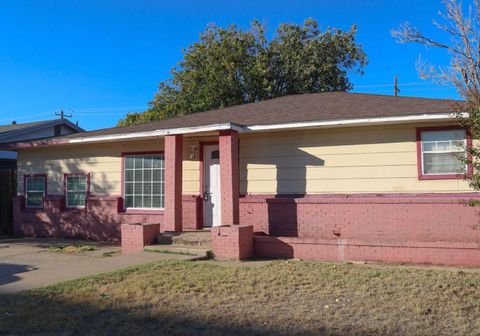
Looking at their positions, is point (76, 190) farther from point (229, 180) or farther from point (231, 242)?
point (231, 242)

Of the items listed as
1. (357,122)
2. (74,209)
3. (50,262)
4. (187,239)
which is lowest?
(50,262)

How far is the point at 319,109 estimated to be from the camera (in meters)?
12.4

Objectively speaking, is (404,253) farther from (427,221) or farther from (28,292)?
(28,292)

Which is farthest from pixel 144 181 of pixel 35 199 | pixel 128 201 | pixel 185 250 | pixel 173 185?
pixel 35 199

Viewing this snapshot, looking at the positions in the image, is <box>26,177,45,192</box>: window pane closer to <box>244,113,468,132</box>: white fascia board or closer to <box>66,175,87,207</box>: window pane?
<box>66,175,87,207</box>: window pane

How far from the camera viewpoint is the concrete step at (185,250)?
10117mm

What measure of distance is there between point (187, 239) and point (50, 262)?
2.88 m

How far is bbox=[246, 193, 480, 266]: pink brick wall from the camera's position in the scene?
9.24 metres

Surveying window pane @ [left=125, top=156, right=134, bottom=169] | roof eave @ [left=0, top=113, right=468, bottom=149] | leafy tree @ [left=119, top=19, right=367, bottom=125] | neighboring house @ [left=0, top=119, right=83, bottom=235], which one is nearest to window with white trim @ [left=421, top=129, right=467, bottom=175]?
roof eave @ [left=0, top=113, right=468, bottom=149]

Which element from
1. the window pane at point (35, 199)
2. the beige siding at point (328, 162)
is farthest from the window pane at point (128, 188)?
the window pane at point (35, 199)

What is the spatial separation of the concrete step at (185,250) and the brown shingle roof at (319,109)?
3.13 meters

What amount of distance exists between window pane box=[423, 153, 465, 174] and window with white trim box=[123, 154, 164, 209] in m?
6.70

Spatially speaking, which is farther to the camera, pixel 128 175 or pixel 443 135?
pixel 128 175

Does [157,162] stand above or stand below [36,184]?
above
